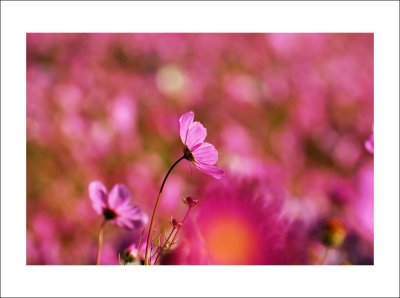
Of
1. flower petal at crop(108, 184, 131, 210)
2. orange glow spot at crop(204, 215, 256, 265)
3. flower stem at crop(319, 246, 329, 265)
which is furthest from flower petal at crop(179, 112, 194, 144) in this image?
flower stem at crop(319, 246, 329, 265)

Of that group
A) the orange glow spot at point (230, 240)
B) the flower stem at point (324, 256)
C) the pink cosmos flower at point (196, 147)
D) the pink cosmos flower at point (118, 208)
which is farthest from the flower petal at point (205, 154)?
the flower stem at point (324, 256)

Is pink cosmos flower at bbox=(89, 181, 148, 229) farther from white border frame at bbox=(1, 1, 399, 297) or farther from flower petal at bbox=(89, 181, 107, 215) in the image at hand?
white border frame at bbox=(1, 1, 399, 297)

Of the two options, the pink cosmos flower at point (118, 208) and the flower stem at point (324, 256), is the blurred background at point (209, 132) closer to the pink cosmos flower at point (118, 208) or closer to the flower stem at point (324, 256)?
the flower stem at point (324, 256)

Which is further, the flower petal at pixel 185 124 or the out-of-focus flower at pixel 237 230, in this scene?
the out-of-focus flower at pixel 237 230

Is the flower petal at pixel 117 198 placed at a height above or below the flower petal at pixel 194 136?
below

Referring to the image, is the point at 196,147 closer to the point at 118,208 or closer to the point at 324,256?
the point at 118,208

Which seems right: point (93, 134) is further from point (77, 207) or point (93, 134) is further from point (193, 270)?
point (193, 270)
